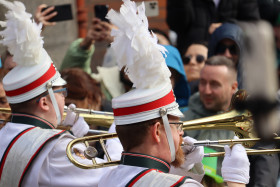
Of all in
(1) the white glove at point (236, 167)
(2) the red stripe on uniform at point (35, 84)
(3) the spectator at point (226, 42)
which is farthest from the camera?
(3) the spectator at point (226, 42)

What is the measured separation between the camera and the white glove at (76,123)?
425 cm

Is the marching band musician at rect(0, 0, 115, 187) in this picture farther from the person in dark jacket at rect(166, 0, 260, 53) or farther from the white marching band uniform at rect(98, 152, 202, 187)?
the person in dark jacket at rect(166, 0, 260, 53)

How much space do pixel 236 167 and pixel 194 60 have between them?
3.11m

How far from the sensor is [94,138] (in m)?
3.44

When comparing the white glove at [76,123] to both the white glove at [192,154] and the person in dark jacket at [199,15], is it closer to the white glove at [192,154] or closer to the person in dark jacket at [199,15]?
the white glove at [192,154]

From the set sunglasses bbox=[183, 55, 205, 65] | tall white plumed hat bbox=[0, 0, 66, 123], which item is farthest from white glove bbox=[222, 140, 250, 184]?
sunglasses bbox=[183, 55, 205, 65]

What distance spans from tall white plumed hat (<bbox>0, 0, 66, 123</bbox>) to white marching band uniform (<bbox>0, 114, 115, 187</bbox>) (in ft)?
1.05

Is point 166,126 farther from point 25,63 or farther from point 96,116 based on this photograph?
point 96,116

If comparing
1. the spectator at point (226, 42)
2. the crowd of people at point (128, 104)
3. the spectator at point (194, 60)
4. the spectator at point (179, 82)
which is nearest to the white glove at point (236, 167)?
the crowd of people at point (128, 104)

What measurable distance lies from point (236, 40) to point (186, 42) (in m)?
1.24

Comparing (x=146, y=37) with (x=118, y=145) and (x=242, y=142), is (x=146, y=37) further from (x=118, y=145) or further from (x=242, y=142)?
(x=118, y=145)

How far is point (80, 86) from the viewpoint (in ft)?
16.4

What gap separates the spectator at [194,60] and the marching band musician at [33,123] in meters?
2.46

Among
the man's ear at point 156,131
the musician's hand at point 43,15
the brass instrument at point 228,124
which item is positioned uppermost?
the musician's hand at point 43,15
